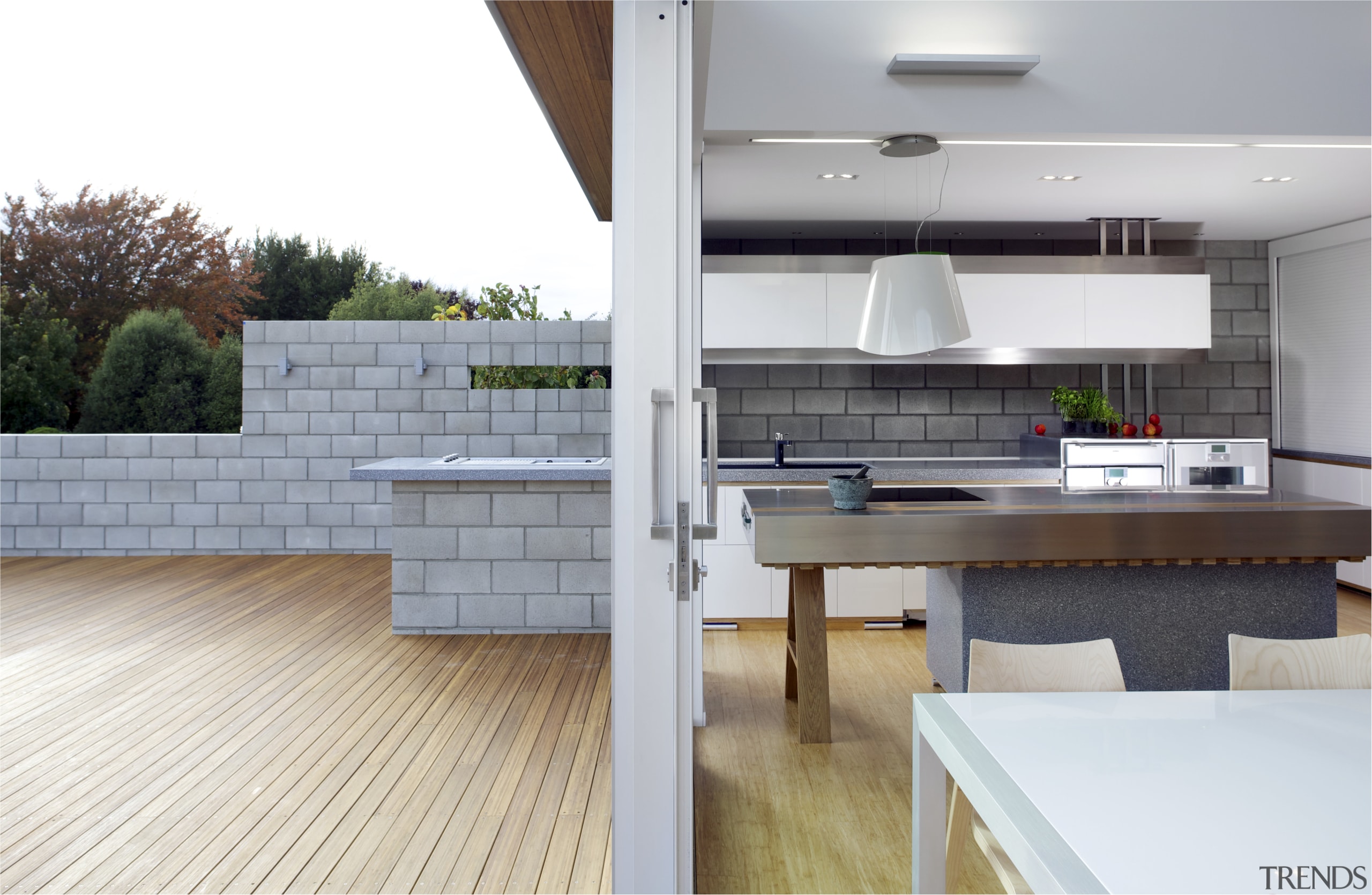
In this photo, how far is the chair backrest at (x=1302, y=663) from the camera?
1.91 meters

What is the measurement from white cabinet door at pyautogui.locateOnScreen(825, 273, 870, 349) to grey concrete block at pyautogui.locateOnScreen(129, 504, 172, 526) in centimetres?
500

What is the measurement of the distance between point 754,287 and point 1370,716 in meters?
3.78

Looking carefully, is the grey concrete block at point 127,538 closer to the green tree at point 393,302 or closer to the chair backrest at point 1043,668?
the green tree at point 393,302

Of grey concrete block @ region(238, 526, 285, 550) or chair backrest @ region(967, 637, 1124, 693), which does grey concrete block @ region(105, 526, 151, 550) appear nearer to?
grey concrete block @ region(238, 526, 285, 550)

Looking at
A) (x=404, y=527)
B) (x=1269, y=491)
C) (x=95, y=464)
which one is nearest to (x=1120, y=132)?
(x=1269, y=491)

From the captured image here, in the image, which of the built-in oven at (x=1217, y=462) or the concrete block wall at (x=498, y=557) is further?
the built-in oven at (x=1217, y=462)

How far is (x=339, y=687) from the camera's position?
11.8 feet

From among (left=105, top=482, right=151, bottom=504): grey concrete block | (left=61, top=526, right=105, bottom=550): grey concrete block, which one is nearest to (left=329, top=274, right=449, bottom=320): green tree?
(left=105, top=482, right=151, bottom=504): grey concrete block

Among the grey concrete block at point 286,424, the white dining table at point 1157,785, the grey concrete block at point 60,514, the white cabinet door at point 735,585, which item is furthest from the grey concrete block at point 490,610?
the grey concrete block at point 60,514

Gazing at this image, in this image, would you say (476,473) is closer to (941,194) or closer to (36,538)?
(941,194)

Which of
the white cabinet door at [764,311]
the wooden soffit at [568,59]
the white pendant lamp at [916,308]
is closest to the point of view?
the wooden soffit at [568,59]

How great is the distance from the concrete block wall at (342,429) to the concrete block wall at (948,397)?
143cm

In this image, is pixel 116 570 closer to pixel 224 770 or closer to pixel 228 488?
pixel 228 488

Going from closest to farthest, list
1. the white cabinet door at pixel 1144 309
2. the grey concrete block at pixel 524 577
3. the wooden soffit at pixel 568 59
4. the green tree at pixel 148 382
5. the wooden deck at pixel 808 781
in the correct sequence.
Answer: the wooden deck at pixel 808 781, the wooden soffit at pixel 568 59, the grey concrete block at pixel 524 577, the white cabinet door at pixel 1144 309, the green tree at pixel 148 382
